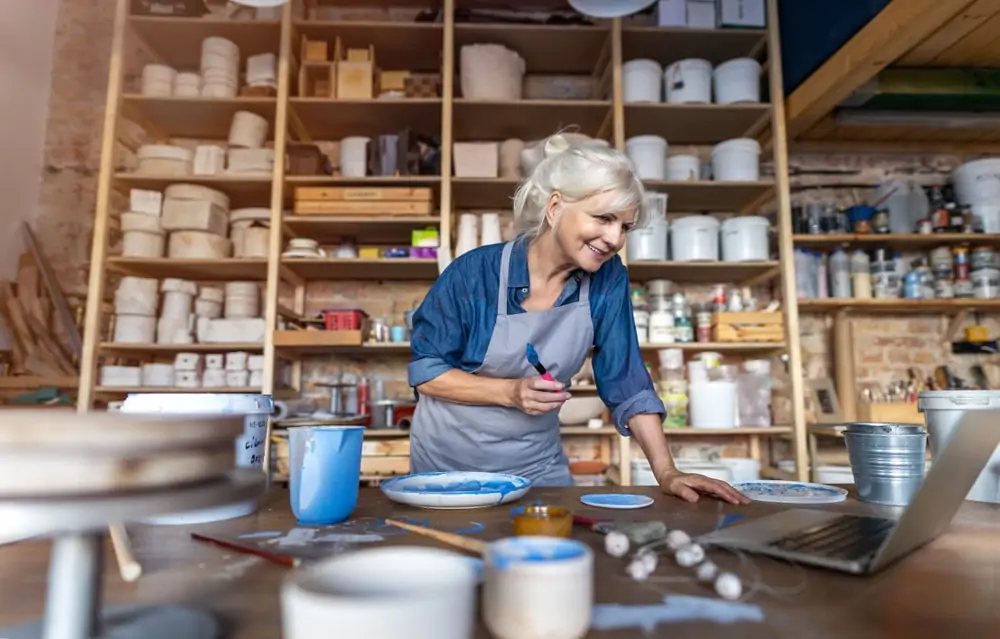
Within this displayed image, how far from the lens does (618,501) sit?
1.15m

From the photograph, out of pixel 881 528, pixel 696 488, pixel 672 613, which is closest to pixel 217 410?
pixel 672 613

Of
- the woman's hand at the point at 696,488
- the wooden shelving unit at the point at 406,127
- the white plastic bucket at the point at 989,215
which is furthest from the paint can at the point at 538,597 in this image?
the white plastic bucket at the point at 989,215

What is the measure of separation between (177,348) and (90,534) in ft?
9.85

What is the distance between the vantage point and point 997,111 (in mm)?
3270

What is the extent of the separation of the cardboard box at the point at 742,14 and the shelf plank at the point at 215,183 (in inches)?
109

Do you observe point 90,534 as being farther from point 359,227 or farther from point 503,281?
point 359,227

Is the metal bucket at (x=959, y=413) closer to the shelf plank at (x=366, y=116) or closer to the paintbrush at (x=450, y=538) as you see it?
the paintbrush at (x=450, y=538)

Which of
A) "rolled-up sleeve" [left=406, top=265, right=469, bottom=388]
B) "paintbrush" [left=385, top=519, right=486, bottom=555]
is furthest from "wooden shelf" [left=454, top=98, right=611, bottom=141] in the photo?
"paintbrush" [left=385, top=519, right=486, bottom=555]

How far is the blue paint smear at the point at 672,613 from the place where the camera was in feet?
1.86

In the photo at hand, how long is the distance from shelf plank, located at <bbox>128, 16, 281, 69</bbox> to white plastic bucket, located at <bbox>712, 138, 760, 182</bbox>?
269cm

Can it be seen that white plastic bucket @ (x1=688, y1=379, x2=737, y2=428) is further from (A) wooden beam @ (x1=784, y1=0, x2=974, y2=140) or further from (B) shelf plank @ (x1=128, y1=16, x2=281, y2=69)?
(B) shelf plank @ (x1=128, y1=16, x2=281, y2=69)

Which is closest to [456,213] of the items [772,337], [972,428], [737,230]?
[737,230]

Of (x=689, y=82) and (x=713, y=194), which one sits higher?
(x=689, y=82)

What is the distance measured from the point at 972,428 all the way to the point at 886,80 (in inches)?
118
